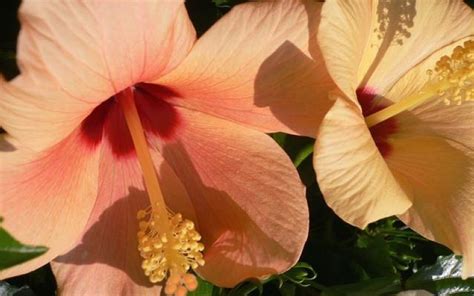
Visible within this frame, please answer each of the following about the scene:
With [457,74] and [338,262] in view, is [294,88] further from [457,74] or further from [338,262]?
[338,262]

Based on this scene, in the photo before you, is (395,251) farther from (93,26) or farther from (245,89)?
(93,26)

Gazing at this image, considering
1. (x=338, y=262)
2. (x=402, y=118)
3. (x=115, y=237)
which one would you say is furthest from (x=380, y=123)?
(x=115, y=237)

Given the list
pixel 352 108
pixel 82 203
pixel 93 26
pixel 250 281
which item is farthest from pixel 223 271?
pixel 93 26

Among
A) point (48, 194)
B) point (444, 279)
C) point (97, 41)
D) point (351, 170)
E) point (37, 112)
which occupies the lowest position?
point (444, 279)

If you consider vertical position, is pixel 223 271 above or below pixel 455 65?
below

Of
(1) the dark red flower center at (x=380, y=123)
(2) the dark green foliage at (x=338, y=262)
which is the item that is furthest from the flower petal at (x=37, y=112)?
(1) the dark red flower center at (x=380, y=123)

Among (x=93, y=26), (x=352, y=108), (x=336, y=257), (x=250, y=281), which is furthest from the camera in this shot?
(x=336, y=257)

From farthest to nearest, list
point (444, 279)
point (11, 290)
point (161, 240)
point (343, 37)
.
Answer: point (444, 279)
point (11, 290)
point (161, 240)
point (343, 37)
